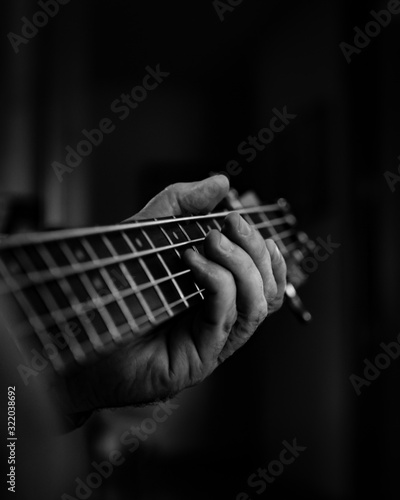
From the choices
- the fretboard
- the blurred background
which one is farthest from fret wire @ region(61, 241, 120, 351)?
the blurred background

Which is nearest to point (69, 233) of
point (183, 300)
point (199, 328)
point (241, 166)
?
point (183, 300)

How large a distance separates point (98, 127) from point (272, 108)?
0.47 metres

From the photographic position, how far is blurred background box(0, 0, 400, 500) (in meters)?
1.41

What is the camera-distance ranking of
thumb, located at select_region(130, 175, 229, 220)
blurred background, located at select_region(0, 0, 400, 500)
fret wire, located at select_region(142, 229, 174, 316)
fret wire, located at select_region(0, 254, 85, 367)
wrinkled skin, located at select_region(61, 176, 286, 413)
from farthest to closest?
blurred background, located at select_region(0, 0, 400, 500)
thumb, located at select_region(130, 175, 229, 220)
wrinkled skin, located at select_region(61, 176, 286, 413)
fret wire, located at select_region(142, 229, 174, 316)
fret wire, located at select_region(0, 254, 85, 367)

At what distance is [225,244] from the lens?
1.54ft

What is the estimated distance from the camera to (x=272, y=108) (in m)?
1.48

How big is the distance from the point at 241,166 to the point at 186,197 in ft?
2.90

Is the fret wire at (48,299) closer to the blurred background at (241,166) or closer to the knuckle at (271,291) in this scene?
the knuckle at (271,291)

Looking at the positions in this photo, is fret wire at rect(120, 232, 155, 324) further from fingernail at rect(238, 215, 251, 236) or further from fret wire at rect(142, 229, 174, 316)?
fingernail at rect(238, 215, 251, 236)

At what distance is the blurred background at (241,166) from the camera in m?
1.41

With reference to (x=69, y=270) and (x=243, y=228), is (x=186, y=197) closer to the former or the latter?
(x=243, y=228)

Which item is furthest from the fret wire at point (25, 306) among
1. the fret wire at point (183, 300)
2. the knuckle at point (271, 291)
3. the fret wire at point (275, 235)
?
the fret wire at point (275, 235)

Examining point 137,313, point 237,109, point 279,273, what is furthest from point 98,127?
point 137,313

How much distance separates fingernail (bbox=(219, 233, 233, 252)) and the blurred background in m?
0.99
